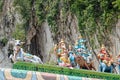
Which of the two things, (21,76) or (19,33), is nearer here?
(21,76)

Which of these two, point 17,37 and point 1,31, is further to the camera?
point 1,31

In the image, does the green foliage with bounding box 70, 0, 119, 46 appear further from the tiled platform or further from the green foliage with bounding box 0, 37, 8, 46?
the tiled platform

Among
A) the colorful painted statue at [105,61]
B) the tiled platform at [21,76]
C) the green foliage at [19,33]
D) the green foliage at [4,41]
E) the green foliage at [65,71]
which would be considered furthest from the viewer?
the green foliage at [4,41]

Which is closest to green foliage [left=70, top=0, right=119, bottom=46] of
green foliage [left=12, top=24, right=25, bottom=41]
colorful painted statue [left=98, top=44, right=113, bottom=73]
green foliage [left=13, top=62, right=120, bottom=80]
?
colorful painted statue [left=98, top=44, right=113, bottom=73]

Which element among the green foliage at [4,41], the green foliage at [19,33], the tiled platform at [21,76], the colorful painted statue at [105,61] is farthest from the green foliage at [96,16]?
the tiled platform at [21,76]

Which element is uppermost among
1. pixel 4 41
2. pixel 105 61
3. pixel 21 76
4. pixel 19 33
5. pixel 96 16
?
pixel 96 16

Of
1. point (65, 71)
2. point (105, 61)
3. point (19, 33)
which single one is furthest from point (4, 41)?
point (65, 71)

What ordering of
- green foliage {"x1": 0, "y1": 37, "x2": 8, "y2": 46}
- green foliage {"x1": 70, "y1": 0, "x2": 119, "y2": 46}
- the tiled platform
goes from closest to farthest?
the tiled platform
green foliage {"x1": 70, "y1": 0, "x2": 119, "y2": 46}
green foliage {"x1": 0, "y1": 37, "x2": 8, "y2": 46}

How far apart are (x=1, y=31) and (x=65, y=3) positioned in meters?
4.29

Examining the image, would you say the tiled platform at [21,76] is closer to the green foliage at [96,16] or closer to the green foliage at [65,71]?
the green foliage at [65,71]

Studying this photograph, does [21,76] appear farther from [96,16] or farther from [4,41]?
[4,41]

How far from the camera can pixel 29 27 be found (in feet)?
62.1

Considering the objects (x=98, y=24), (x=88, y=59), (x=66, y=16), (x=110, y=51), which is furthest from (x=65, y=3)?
(x=88, y=59)

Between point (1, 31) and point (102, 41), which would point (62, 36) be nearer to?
point (102, 41)
